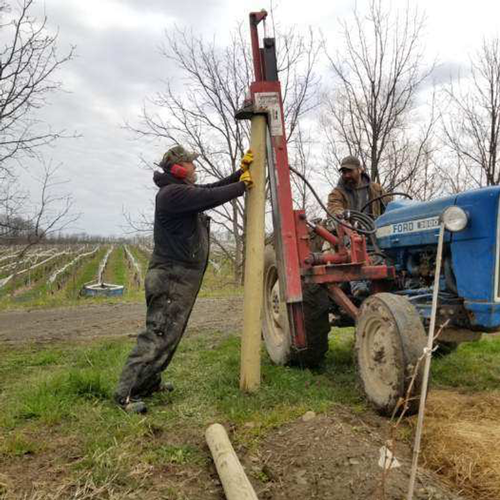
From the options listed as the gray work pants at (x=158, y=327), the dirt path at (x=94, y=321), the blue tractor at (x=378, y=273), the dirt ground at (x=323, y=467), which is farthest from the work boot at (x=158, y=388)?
the dirt path at (x=94, y=321)

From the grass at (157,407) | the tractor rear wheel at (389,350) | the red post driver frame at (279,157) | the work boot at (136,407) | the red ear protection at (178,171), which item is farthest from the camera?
the red post driver frame at (279,157)

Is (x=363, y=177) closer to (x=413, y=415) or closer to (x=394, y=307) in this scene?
(x=394, y=307)

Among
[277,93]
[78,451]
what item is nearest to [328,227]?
[277,93]

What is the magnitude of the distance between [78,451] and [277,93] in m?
3.06

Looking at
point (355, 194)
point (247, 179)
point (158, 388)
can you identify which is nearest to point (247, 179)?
point (247, 179)

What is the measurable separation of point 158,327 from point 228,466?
1.54 m

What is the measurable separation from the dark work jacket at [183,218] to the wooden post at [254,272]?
0.74 ft

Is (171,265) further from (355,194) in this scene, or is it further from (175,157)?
(355,194)

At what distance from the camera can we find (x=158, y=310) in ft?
13.1

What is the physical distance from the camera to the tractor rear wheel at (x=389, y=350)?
3.31 metres

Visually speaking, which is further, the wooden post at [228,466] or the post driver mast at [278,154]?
the post driver mast at [278,154]

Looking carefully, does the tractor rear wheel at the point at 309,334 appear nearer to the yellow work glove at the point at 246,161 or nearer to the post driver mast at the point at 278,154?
the post driver mast at the point at 278,154

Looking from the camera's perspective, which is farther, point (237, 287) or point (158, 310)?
point (237, 287)

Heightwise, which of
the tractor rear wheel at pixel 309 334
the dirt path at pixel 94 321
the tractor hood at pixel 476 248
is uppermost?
the tractor hood at pixel 476 248
